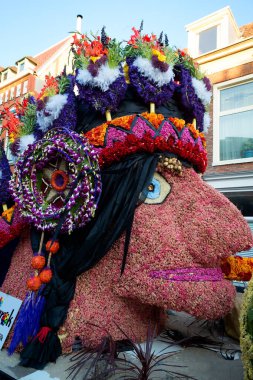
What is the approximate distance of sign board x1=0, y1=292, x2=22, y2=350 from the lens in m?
2.60

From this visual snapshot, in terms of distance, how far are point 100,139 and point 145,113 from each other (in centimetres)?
45

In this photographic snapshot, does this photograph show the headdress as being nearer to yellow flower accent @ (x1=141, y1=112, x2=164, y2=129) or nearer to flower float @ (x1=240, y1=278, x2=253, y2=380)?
yellow flower accent @ (x1=141, y1=112, x2=164, y2=129)

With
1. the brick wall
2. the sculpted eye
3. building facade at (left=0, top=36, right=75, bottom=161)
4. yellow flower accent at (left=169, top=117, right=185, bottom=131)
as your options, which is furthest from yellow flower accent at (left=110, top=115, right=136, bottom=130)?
building facade at (left=0, top=36, right=75, bottom=161)

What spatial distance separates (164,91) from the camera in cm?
285

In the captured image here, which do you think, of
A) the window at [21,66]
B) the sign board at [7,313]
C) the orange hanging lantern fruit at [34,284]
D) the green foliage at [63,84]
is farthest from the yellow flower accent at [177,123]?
the window at [21,66]

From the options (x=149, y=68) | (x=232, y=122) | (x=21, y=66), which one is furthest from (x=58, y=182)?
(x=21, y=66)

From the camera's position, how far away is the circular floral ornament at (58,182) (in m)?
2.52

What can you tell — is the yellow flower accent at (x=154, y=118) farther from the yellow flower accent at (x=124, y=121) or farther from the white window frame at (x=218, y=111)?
the white window frame at (x=218, y=111)

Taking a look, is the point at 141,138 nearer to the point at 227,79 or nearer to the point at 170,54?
the point at 170,54

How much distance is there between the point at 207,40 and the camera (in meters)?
9.73

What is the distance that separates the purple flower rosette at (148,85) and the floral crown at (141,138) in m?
0.15

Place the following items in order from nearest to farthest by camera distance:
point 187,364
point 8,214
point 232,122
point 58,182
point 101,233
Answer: point 187,364 < point 101,233 < point 58,182 < point 8,214 < point 232,122

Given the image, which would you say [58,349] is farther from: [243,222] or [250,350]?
[243,222]

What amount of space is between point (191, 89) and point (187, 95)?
81 mm
